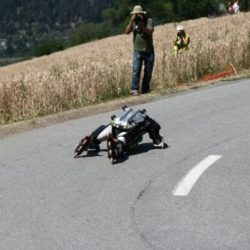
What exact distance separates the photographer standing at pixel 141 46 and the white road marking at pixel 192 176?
6.64 meters

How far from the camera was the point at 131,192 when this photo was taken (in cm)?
745

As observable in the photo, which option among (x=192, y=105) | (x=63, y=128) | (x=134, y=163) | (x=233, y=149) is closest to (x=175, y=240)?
(x=134, y=163)

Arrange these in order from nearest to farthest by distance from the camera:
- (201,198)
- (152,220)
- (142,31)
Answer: (152,220) → (201,198) → (142,31)

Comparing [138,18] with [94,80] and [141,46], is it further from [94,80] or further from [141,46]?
[94,80]

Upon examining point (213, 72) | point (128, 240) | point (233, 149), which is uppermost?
point (128, 240)

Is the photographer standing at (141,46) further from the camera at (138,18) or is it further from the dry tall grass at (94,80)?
the dry tall grass at (94,80)

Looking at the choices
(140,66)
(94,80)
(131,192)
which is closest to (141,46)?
(140,66)

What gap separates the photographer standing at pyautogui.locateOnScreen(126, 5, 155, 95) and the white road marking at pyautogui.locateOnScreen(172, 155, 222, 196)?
21.8 feet

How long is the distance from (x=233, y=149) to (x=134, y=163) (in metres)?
1.36

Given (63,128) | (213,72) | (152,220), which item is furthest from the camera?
(213,72)

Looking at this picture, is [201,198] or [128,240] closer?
[128,240]

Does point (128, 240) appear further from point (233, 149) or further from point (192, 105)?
point (192, 105)

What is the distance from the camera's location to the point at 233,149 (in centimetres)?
931

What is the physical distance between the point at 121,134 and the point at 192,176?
1.39 m
